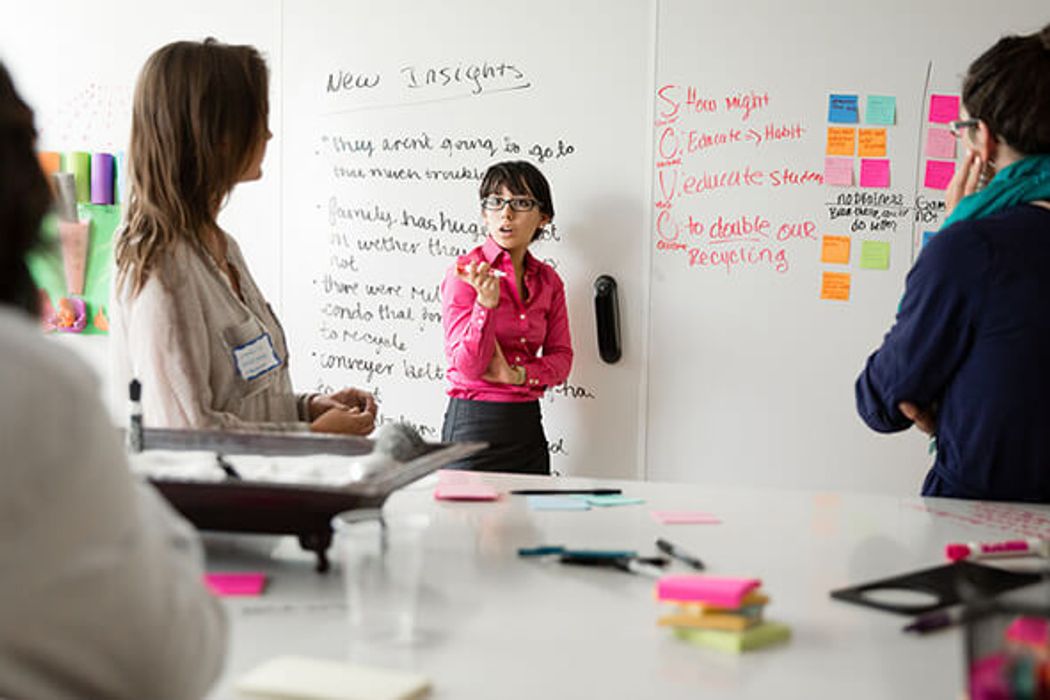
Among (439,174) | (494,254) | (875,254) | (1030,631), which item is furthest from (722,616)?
(439,174)

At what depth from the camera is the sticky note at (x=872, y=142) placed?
3.72 m

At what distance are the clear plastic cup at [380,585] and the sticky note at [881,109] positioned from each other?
9.10 ft

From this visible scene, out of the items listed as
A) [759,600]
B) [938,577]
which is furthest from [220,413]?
[938,577]

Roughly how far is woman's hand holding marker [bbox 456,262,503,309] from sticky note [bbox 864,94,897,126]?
1.25m

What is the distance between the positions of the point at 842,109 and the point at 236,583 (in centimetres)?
278

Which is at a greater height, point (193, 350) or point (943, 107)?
point (943, 107)

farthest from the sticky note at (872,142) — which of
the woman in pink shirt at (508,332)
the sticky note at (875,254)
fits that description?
the woman in pink shirt at (508,332)

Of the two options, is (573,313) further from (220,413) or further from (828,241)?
(220,413)

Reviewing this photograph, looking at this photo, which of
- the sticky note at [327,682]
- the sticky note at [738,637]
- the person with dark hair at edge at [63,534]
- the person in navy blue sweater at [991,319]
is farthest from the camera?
the person in navy blue sweater at [991,319]

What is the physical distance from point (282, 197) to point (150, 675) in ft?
11.7

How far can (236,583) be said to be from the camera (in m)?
1.54

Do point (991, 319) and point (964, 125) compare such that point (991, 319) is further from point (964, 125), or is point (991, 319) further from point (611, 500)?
point (611, 500)

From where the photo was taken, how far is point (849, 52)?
3.74 m

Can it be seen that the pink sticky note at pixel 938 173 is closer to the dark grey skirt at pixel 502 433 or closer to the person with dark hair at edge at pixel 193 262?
the dark grey skirt at pixel 502 433
